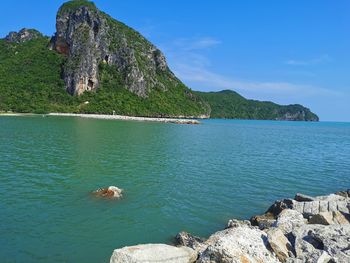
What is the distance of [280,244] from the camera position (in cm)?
1305

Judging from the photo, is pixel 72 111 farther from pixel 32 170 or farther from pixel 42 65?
pixel 32 170

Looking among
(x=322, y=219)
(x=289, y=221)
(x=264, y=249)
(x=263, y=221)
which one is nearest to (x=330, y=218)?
(x=322, y=219)

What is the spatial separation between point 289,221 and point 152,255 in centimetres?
735

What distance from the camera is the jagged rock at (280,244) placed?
12.6 meters

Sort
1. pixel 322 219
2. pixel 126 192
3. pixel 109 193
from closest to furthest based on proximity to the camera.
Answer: pixel 322 219
pixel 109 193
pixel 126 192

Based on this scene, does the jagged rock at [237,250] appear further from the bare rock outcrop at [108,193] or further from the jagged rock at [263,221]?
the bare rock outcrop at [108,193]

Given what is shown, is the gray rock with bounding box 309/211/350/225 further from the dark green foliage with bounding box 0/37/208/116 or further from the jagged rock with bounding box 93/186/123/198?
the dark green foliage with bounding box 0/37/208/116

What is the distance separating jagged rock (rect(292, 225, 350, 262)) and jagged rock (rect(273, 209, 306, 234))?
3.37ft

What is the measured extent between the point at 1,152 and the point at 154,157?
17640 millimetres

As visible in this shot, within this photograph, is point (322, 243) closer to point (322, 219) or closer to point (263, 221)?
point (322, 219)

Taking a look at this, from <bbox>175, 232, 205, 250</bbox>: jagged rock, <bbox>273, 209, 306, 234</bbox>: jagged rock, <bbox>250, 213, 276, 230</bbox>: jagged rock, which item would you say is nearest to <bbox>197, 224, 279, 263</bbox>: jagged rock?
<bbox>273, 209, 306, 234</bbox>: jagged rock

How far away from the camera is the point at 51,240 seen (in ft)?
54.7

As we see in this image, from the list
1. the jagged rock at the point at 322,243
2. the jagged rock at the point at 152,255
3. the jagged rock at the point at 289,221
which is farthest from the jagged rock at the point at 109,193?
the jagged rock at the point at 322,243

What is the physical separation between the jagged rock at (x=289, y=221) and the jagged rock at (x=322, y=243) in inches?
40.4
